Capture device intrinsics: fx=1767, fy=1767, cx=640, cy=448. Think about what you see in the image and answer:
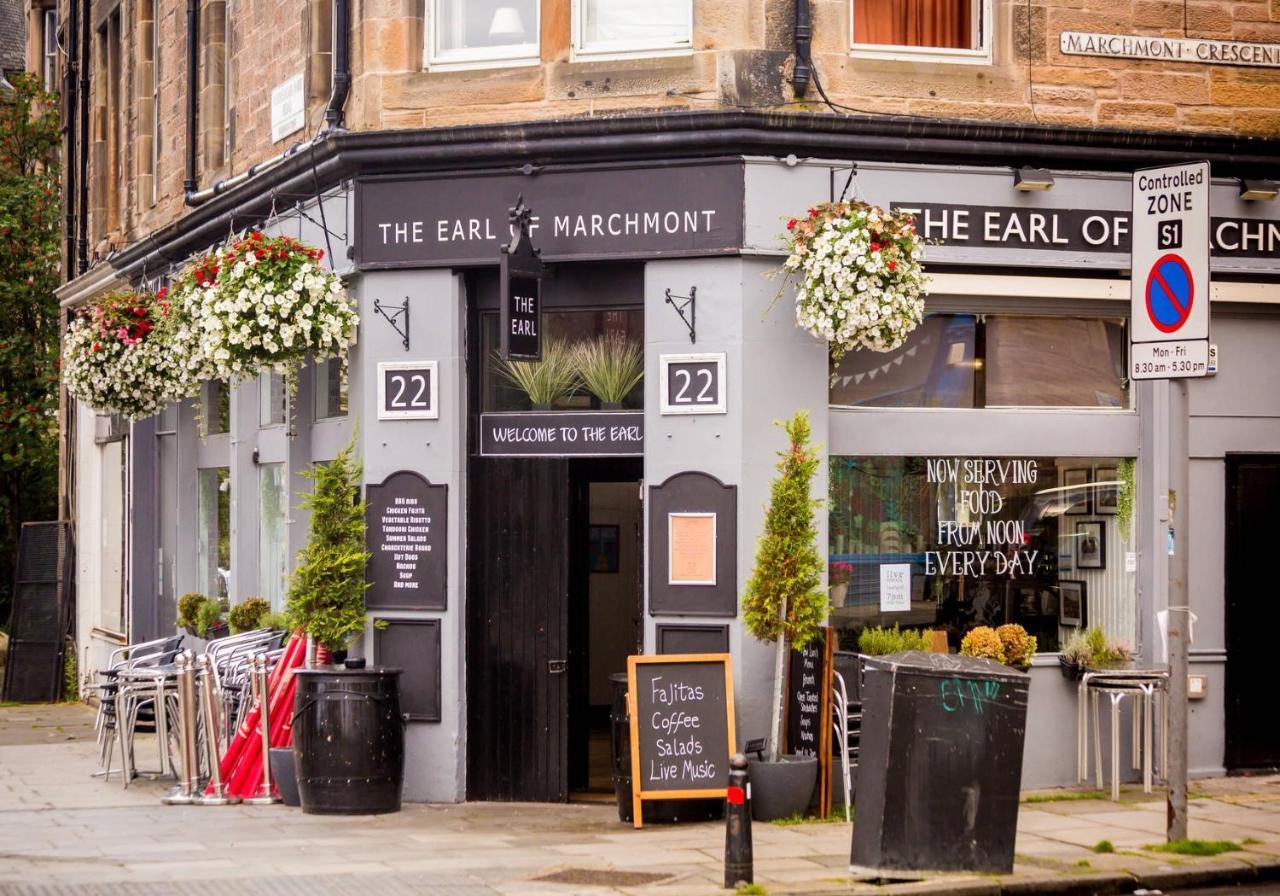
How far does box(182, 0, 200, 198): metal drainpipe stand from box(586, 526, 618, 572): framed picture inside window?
5272 millimetres

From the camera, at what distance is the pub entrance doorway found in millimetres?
13031

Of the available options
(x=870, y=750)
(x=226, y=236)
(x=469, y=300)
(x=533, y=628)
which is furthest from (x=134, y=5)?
(x=870, y=750)

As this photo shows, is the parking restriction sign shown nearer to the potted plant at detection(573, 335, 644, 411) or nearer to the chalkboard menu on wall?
the potted plant at detection(573, 335, 644, 411)

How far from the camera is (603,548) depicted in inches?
671

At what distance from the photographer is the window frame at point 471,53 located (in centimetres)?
1309

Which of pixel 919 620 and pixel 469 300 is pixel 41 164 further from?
pixel 919 620

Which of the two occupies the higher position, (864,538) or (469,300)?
(469,300)

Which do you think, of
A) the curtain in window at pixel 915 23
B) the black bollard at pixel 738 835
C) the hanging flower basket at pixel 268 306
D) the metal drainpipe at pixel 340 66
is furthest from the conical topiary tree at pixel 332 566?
the curtain in window at pixel 915 23

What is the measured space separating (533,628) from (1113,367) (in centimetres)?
486

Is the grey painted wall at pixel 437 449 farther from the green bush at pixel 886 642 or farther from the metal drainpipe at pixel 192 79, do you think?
the metal drainpipe at pixel 192 79

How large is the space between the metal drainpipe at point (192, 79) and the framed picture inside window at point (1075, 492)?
912cm

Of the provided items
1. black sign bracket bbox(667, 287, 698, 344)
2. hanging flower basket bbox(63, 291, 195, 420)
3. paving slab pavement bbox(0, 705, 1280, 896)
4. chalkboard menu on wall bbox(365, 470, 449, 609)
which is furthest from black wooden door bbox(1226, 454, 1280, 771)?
hanging flower basket bbox(63, 291, 195, 420)

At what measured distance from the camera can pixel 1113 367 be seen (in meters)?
13.6

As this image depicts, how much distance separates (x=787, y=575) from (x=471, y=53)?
4.66 metres
